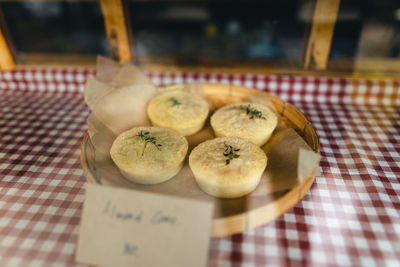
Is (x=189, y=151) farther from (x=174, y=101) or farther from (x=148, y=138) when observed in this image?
(x=174, y=101)

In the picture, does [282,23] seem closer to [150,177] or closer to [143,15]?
[143,15]

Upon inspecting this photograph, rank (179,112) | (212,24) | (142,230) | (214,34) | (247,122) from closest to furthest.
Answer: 1. (142,230)
2. (247,122)
3. (179,112)
4. (214,34)
5. (212,24)

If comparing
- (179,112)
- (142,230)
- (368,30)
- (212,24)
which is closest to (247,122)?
(179,112)

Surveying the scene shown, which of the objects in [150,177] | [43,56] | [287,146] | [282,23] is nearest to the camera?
[150,177]

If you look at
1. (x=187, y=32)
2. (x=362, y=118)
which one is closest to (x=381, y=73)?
(x=362, y=118)

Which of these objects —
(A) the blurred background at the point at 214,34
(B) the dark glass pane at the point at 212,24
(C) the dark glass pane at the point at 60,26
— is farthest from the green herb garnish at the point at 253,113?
(C) the dark glass pane at the point at 60,26

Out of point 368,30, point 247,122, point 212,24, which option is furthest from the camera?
point 212,24
